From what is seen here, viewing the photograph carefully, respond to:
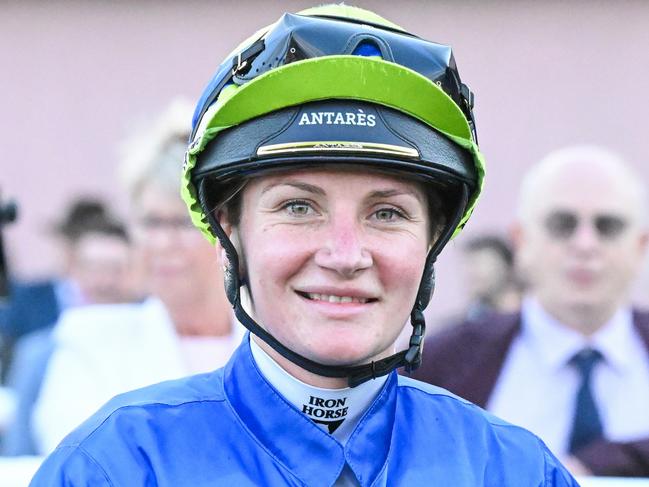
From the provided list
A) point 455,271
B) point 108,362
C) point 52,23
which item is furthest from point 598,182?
point 52,23

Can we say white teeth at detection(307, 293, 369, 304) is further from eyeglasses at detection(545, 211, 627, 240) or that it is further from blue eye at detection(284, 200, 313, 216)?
eyeglasses at detection(545, 211, 627, 240)

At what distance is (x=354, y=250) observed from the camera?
7.73 feet

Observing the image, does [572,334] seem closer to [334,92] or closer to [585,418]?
[585,418]

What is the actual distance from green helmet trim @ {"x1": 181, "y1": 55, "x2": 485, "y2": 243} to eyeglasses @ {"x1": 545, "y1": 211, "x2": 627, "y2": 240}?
6.93 ft

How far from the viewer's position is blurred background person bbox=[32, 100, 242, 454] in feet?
14.4

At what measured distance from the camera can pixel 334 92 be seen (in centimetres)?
243

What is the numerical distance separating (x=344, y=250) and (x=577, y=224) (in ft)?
7.89

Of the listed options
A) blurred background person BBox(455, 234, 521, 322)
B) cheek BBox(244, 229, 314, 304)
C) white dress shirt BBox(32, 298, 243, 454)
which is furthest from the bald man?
blurred background person BBox(455, 234, 521, 322)

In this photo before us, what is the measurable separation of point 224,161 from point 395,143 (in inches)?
13.1

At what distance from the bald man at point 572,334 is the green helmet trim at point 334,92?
1939mm

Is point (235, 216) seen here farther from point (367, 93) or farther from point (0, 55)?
point (0, 55)

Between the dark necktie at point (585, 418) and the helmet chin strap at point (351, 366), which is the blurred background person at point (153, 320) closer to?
the dark necktie at point (585, 418)

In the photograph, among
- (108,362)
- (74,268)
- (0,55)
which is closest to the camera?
(108,362)

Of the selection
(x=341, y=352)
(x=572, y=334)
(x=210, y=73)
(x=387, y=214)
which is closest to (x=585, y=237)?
(x=572, y=334)
